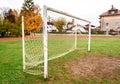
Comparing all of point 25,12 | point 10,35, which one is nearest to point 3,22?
point 10,35

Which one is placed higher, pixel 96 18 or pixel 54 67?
pixel 96 18

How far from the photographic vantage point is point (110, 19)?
51.7 m

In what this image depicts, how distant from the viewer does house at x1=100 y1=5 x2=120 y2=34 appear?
5042 cm

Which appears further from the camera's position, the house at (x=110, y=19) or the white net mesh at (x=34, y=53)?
the house at (x=110, y=19)

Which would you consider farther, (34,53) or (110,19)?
(110,19)

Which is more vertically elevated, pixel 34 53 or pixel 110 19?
pixel 110 19

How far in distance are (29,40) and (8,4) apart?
4603 centimetres

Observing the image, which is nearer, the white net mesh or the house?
the white net mesh

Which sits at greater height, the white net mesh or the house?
the house

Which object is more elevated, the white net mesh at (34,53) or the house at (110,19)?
the house at (110,19)

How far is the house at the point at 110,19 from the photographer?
50419 millimetres

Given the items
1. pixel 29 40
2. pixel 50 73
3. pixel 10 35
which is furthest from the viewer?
pixel 10 35

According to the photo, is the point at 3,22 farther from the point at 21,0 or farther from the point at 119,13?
the point at 119,13

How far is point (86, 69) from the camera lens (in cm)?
609
